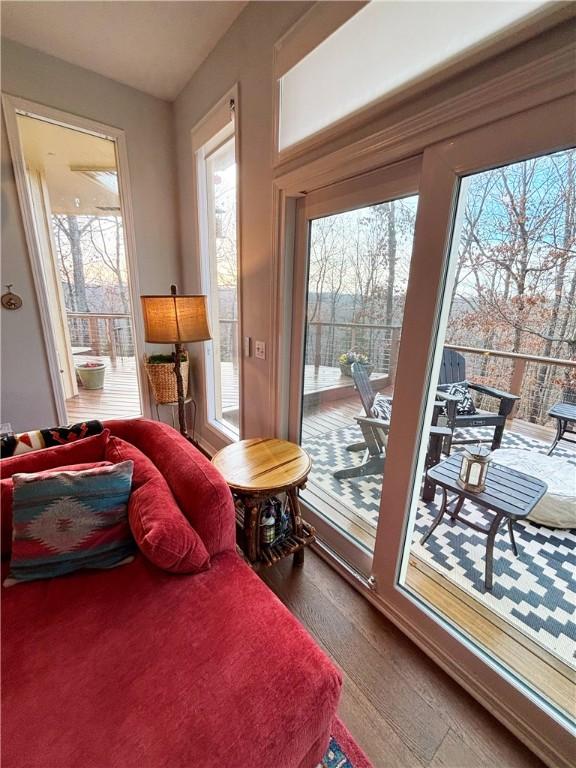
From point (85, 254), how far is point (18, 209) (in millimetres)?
695

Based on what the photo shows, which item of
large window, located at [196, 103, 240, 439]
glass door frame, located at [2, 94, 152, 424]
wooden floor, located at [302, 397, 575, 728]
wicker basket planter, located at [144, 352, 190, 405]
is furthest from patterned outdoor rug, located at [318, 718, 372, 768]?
glass door frame, located at [2, 94, 152, 424]

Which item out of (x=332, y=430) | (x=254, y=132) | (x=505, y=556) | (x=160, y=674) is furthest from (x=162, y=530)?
(x=254, y=132)

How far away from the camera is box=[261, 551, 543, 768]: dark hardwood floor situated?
3.34 feet

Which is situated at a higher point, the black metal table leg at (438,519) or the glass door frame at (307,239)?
the glass door frame at (307,239)

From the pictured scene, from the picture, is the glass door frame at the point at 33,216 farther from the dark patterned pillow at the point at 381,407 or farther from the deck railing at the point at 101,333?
the dark patterned pillow at the point at 381,407

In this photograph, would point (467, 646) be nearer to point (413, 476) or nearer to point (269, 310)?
point (413, 476)

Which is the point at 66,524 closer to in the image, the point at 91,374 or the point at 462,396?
the point at 462,396

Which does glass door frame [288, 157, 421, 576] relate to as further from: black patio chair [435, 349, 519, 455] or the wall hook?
the wall hook

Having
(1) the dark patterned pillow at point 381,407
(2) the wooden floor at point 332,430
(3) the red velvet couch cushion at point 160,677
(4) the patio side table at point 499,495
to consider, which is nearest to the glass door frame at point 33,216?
(2) the wooden floor at point 332,430

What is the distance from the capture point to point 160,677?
794 mm

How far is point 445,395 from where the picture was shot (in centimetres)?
144

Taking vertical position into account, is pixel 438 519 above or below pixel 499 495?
below

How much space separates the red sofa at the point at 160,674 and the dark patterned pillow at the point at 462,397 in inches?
43.6

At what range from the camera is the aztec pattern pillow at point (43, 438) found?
52.7 inches
